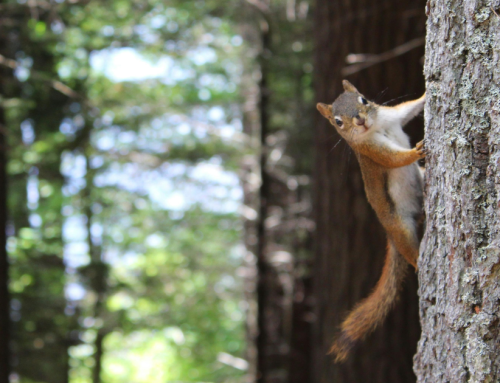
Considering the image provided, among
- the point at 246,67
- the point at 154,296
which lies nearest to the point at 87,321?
the point at 154,296

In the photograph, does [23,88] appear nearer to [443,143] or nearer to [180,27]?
[180,27]

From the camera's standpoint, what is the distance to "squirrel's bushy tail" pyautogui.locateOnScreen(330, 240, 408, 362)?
1.55m

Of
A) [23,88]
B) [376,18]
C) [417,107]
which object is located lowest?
[417,107]

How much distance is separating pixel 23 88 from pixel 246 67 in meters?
3.12

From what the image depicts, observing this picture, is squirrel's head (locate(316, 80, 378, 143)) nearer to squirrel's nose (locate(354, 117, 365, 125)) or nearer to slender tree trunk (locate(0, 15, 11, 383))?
squirrel's nose (locate(354, 117, 365, 125))

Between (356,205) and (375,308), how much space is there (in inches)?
57.0

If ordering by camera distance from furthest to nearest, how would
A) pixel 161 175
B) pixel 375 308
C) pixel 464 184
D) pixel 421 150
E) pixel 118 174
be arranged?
pixel 118 174, pixel 161 175, pixel 375 308, pixel 421 150, pixel 464 184

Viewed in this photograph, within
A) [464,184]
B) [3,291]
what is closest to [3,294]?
[3,291]

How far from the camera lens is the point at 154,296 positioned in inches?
260

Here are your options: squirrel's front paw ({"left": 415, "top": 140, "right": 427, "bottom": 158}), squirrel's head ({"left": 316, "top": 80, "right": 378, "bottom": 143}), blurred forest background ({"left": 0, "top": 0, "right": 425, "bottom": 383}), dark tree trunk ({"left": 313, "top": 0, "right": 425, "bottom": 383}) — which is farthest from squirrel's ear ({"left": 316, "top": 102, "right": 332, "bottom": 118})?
blurred forest background ({"left": 0, "top": 0, "right": 425, "bottom": 383})

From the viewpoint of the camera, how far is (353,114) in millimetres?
1675

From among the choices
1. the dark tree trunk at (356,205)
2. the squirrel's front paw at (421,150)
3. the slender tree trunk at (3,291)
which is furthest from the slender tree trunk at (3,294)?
the squirrel's front paw at (421,150)

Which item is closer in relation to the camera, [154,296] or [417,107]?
[417,107]

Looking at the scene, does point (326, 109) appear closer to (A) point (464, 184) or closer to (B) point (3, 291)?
(A) point (464, 184)
